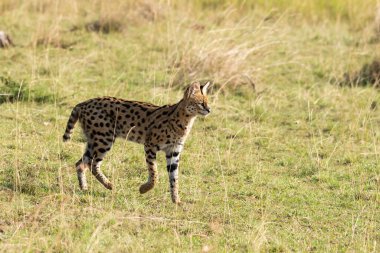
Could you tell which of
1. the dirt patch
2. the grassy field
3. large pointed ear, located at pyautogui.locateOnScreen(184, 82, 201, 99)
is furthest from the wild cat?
the dirt patch

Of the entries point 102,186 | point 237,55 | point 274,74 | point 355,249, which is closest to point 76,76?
point 237,55

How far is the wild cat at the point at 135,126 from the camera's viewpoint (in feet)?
28.7

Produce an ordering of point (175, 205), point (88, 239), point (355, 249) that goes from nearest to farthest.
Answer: point (88, 239)
point (355, 249)
point (175, 205)

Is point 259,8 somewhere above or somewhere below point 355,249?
below

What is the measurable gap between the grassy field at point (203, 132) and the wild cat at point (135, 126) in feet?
0.94

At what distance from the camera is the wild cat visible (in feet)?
28.7

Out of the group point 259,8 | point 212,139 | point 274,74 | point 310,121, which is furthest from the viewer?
point 259,8

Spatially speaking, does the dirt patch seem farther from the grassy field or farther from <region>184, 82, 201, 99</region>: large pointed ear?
<region>184, 82, 201, 99</region>: large pointed ear

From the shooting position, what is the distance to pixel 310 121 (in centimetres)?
1177

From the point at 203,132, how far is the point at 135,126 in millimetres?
2353

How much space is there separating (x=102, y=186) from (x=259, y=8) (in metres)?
9.94

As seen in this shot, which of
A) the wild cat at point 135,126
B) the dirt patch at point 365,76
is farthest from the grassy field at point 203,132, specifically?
the wild cat at point 135,126

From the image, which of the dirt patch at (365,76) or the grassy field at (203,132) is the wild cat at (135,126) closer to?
the grassy field at (203,132)

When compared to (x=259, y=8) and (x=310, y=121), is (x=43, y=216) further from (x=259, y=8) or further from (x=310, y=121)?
(x=259, y=8)
